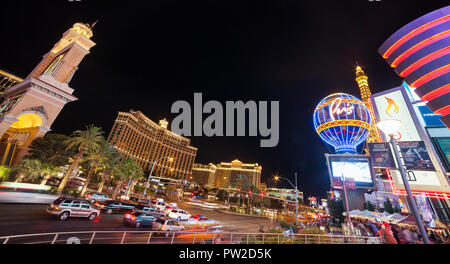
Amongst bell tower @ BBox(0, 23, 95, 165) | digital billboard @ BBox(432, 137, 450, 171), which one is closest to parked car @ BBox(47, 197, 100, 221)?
bell tower @ BBox(0, 23, 95, 165)

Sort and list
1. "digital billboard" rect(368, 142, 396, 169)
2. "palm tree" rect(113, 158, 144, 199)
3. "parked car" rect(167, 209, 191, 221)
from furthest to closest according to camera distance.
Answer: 1. "palm tree" rect(113, 158, 144, 199)
2. "parked car" rect(167, 209, 191, 221)
3. "digital billboard" rect(368, 142, 396, 169)

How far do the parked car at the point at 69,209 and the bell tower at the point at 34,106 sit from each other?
24.4 metres

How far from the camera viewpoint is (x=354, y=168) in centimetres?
2762

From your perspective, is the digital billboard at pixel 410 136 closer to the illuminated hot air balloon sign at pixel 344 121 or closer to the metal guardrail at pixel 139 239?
the illuminated hot air balloon sign at pixel 344 121

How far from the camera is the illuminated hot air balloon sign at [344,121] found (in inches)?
1170

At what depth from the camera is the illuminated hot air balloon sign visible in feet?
97.5

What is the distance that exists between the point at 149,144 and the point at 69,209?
13182 centimetres

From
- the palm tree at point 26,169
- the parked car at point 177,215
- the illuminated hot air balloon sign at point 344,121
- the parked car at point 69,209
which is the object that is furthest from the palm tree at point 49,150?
the illuminated hot air balloon sign at point 344,121

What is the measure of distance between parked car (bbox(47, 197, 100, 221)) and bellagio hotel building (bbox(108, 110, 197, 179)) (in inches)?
3529

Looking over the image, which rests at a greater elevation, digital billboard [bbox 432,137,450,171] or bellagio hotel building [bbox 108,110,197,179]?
bellagio hotel building [bbox 108,110,197,179]

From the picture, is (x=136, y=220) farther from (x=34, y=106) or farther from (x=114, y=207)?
(x=34, y=106)

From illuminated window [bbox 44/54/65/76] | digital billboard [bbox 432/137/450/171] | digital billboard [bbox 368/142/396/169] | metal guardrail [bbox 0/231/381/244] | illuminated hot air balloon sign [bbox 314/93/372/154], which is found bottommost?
metal guardrail [bbox 0/231/381/244]

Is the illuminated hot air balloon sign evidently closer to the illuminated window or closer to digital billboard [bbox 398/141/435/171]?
digital billboard [bbox 398/141/435/171]
